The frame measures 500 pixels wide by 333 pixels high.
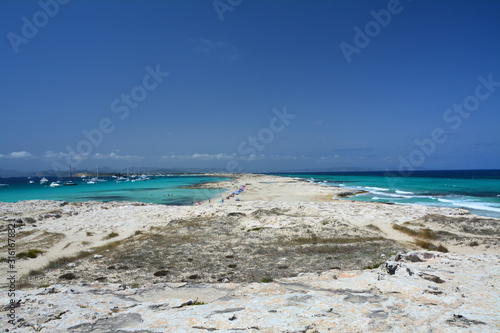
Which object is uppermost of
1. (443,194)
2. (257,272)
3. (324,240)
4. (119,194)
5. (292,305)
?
(292,305)

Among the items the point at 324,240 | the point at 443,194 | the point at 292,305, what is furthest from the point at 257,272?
the point at 443,194

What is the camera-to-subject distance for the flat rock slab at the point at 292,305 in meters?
5.28

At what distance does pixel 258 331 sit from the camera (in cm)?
509

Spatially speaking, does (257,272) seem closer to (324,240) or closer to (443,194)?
(324,240)

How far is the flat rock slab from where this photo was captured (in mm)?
5281

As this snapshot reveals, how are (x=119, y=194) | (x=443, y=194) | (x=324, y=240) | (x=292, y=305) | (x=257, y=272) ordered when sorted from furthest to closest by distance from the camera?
(x=119, y=194) < (x=443, y=194) < (x=324, y=240) < (x=257, y=272) < (x=292, y=305)

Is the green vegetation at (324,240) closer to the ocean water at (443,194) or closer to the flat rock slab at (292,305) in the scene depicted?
the flat rock slab at (292,305)

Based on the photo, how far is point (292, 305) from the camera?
6324 millimetres

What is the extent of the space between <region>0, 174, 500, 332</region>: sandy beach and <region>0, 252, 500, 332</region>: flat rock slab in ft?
0.12

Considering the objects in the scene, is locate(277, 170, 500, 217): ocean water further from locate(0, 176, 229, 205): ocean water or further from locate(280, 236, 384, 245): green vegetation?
locate(0, 176, 229, 205): ocean water

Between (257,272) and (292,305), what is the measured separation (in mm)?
4750

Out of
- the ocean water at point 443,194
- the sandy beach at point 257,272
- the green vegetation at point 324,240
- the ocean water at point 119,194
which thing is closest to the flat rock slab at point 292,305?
the sandy beach at point 257,272

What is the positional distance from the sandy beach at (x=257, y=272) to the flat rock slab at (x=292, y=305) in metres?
0.04

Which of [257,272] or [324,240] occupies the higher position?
[257,272]
